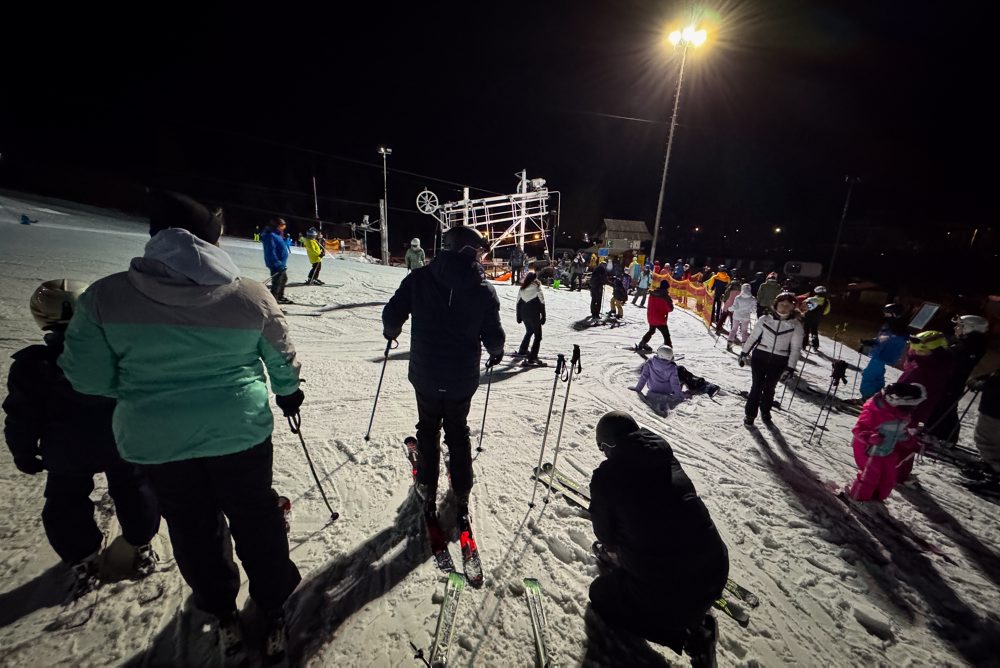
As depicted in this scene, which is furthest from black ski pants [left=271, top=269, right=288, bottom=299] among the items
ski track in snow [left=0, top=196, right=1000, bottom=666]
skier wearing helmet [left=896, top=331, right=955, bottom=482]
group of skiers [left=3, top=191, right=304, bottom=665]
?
skier wearing helmet [left=896, top=331, right=955, bottom=482]

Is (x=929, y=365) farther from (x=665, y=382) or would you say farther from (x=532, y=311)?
(x=532, y=311)

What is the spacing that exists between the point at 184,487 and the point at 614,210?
47.2 metres

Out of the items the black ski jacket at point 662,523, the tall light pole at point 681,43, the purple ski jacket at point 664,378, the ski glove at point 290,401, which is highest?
the tall light pole at point 681,43

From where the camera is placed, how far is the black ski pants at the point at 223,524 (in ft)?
5.36

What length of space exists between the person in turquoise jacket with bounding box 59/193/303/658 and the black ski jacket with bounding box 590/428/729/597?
5.83 ft

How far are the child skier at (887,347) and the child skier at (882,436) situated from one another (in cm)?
356

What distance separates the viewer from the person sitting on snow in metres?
5.91

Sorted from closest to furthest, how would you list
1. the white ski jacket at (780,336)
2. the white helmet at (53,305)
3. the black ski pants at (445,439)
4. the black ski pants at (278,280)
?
1. the white helmet at (53,305)
2. the black ski pants at (445,439)
3. the white ski jacket at (780,336)
4. the black ski pants at (278,280)

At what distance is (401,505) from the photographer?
3.13 m

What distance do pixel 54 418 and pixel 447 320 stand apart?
2147 mm

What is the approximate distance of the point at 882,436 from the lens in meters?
3.37

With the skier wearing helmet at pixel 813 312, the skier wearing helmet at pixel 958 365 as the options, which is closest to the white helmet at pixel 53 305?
the skier wearing helmet at pixel 958 365

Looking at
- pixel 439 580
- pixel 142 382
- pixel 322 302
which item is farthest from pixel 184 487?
pixel 322 302

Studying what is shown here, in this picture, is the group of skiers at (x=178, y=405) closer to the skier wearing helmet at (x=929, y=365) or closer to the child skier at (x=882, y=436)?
the child skier at (x=882, y=436)
